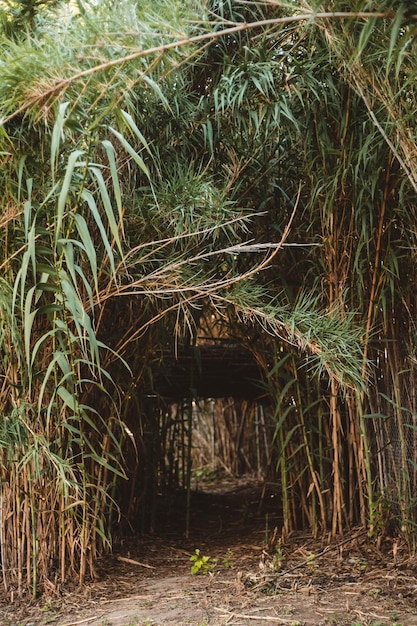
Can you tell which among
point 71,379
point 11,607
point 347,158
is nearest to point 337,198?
point 347,158

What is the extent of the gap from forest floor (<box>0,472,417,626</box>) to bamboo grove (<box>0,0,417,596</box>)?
0.14 metres

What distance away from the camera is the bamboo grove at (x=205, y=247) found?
2.75 m

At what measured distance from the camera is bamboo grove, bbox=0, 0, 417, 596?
2.75 m

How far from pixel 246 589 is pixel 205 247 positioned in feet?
4.78

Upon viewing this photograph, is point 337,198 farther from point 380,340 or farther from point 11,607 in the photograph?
point 11,607

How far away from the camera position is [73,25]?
2670 mm

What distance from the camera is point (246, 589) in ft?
10.5

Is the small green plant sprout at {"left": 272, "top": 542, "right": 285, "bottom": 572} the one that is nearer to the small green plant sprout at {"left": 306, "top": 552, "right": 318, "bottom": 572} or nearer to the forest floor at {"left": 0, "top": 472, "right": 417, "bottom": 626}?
the forest floor at {"left": 0, "top": 472, "right": 417, "bottom": 626}

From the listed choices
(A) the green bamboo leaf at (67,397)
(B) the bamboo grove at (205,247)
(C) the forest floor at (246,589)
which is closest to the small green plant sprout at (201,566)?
(C) the forest floor at (246,589)

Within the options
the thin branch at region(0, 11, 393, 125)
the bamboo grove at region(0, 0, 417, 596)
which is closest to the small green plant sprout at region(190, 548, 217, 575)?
the bamboo grove at region(0, 0, 417, 596)

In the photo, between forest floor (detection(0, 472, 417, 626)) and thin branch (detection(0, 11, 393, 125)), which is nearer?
thin branch (detection(0, 11, 393, 125))

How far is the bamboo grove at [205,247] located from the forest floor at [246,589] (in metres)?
0.14

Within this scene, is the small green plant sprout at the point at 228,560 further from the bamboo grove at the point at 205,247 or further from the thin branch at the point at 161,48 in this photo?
the thin branch at the point at 161,48

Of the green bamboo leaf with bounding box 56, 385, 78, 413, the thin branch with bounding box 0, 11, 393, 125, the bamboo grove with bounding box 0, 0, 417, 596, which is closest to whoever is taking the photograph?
the thin branch with bounding box 0, 11, 393, 125
